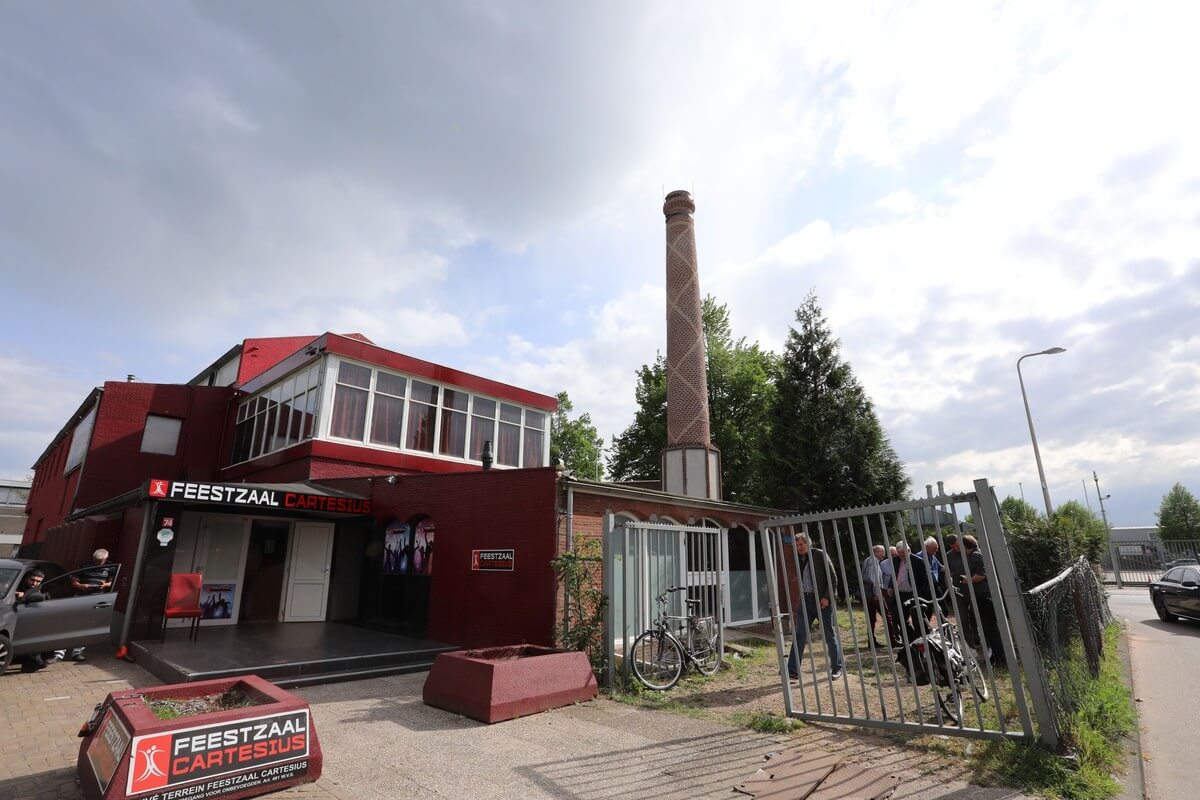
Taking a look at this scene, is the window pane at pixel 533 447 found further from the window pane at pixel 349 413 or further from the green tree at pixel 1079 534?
the green tree at pixel 1079 534

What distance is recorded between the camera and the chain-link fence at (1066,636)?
4992 mm

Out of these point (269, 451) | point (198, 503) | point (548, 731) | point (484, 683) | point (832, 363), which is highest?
point (832, 363)

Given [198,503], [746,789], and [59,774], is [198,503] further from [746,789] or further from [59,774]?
[746,789]

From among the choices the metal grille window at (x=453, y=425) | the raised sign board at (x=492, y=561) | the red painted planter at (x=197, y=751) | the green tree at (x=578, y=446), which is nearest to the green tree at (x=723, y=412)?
the green tree at (x=578, y=446)

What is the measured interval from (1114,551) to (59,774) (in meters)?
35.8

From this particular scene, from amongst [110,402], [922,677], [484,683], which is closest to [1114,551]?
[922,677]

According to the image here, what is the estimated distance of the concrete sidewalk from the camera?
14.3ft

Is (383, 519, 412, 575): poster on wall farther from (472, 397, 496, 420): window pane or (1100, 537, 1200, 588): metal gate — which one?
(1100, 537, 1200, 588): metal gate

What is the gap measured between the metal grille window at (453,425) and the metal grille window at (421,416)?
31 centimetres

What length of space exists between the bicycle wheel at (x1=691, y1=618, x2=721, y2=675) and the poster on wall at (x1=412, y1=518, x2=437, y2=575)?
207 inches

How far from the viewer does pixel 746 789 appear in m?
4.32

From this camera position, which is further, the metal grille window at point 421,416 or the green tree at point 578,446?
the green tree at point 578,446

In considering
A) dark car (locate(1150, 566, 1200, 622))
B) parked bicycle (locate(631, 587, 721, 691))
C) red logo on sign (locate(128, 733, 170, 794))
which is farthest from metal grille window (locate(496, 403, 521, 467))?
dark car (locate(1150, 566, 1200, 622))

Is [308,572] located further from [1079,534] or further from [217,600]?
[1079,534]
